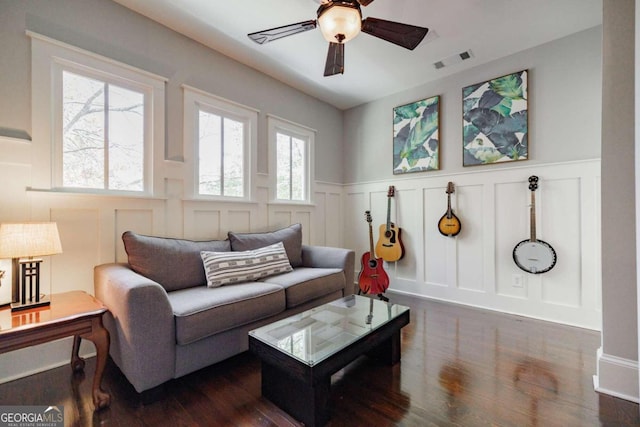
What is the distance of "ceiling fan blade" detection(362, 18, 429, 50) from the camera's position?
165 centimetres

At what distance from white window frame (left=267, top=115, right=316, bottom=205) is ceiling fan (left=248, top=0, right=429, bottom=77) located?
1.52 metres

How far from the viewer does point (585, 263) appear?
2.54 metres

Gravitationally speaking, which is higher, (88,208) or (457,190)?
(457,190)

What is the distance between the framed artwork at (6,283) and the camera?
5.50ft

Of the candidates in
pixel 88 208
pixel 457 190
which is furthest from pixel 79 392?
pixel 457 190

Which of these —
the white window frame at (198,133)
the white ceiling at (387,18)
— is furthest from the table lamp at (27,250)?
the white ceiling at (387,18)

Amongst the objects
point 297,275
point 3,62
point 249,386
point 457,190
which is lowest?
point 249,386

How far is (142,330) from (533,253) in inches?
130

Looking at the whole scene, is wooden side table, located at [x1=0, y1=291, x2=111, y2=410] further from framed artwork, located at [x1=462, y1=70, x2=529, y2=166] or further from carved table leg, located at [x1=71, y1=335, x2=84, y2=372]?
framed artwork, located at [x1=462, y1=70, x2=529, y2=166]

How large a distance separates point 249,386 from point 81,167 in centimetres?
198

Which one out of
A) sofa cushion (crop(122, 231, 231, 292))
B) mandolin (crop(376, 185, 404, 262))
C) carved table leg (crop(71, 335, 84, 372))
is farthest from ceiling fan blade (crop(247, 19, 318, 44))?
mandolin (crop(376, 185, 404, 262))

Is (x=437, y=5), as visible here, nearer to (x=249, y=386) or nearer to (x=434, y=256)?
(x=434, y=256)

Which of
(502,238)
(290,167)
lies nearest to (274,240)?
(290,167)

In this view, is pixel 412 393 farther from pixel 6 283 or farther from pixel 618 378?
pixel 6 283
